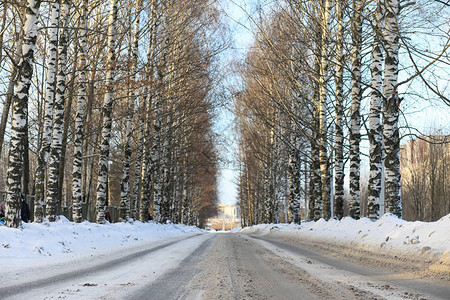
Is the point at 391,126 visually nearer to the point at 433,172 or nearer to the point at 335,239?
the point at 335,239

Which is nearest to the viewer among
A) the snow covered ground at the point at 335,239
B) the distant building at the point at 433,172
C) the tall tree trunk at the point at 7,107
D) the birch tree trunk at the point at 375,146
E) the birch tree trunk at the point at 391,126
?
the snow covered ground at the point at 335,239

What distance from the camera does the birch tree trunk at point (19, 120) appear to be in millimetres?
8344

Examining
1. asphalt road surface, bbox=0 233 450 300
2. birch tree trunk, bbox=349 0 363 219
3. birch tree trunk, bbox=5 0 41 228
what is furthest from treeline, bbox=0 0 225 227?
birch tree trunk, bbox=349 0 363 219

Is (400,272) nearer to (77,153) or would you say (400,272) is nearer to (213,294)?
(213,294)

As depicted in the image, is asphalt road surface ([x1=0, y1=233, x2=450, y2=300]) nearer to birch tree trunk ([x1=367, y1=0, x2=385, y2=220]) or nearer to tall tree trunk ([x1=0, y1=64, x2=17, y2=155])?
birch tree trunk ([x1=367, y1=0, x2=385, y2=220])

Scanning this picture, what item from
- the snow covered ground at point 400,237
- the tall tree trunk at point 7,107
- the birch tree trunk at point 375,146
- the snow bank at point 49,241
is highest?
the tall tree trunk at point 7,107

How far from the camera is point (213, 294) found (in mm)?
3326

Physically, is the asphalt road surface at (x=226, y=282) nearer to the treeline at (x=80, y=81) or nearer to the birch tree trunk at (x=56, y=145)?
the treeline at (x=80, y=81)

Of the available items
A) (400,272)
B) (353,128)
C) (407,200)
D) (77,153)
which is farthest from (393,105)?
(407,200)

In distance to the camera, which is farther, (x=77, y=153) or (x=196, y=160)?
(x=196, y=160)

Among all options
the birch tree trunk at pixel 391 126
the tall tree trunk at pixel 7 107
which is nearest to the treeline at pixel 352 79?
the birch tree trunk at pixel 391 126

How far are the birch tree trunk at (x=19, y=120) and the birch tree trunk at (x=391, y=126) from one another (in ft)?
27.6

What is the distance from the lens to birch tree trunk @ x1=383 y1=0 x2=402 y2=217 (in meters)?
9.45

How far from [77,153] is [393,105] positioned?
1058cm
